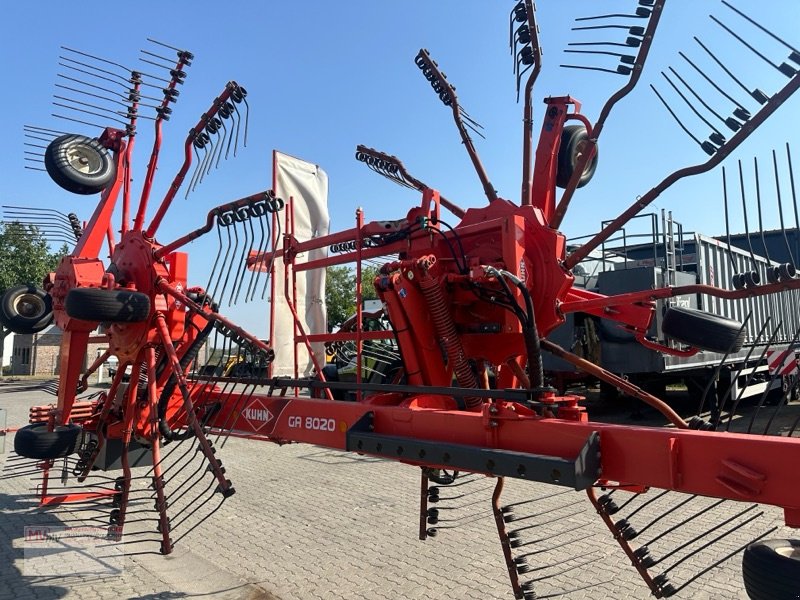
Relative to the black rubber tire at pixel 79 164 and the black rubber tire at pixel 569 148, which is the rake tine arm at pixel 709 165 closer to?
the black rubber tire at pixel 569 148

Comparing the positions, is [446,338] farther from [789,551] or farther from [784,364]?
[784,364]

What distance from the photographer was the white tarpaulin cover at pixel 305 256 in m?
6.21

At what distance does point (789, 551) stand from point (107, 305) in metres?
3.91

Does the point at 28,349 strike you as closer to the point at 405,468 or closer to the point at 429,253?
the point at 405,468

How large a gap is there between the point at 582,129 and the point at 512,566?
107 inches

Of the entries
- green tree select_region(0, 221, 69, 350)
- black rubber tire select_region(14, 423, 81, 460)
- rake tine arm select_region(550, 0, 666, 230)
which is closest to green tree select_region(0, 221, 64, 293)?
green tree select_region(0, 221, 69, 350)

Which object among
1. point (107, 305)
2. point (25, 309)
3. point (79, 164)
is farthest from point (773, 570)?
point (25, 309)

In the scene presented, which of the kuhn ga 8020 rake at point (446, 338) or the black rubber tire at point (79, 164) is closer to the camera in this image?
the kuhn ga 8020 rake at point (446, 338)

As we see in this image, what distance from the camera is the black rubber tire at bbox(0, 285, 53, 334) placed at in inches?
215

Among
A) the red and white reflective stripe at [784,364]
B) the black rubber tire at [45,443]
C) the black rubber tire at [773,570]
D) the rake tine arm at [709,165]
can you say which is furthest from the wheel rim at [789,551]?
the black rubber tire at [45,443]

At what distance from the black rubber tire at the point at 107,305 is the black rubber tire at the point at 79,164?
1.19 metres

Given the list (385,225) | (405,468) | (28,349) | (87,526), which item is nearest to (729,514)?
(405,468)

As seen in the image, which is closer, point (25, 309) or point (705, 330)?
point (705, 330)

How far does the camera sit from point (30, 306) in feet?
18.3
